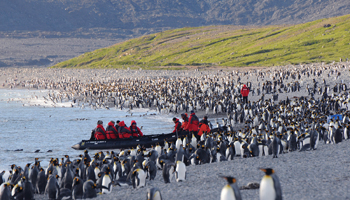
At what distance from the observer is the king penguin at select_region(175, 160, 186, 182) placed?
Result: 11188 mm

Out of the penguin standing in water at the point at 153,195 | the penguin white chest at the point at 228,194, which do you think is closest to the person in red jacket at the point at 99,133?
the penguin standing in water at the point at 153,195

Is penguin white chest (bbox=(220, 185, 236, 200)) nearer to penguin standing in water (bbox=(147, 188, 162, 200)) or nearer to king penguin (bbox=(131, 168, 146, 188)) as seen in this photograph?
penguin standing in water (bbox=(147, 188, 162, 200))

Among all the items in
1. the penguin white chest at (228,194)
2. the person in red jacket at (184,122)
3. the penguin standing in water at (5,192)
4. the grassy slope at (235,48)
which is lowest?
the penguin standing in water at (5,192)

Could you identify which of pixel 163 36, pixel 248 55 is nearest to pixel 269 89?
pixel 248 55

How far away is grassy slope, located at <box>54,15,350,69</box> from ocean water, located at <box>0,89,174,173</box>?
4028cm

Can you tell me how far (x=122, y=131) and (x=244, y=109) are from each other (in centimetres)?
957

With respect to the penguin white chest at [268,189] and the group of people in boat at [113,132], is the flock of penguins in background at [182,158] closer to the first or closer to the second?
the penguin white chest at [268,189]

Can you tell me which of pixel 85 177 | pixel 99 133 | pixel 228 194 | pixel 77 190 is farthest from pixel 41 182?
A: pixel 99 133

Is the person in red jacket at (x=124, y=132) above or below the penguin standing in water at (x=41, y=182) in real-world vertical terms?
above

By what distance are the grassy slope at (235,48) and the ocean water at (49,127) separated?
132ft

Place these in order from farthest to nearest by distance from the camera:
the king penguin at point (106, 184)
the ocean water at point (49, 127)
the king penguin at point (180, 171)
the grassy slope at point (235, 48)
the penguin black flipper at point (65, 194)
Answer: the grassy slope at point (235, 48) → the ocean water at point (49, 127) → the king penguin at point (180, 171) → the king penguin at point (106, 184) → the penguin black flipper at point (65, 194)

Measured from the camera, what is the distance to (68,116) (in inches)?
1243

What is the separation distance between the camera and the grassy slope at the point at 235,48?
7188cm

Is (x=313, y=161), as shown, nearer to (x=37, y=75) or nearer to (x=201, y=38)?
(x=37, y=75)
